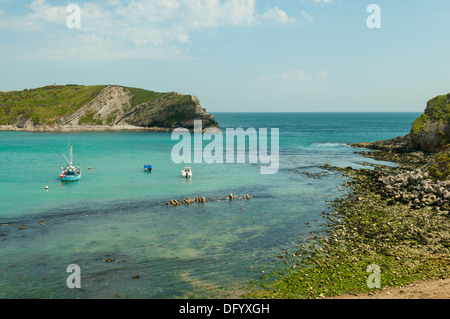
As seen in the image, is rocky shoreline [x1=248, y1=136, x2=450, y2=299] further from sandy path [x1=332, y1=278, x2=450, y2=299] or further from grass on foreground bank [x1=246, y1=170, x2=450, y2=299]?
sandy path [x1=332, y1=278, x2=450, y2=299]

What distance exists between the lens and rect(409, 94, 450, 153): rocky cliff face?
81.1 meters

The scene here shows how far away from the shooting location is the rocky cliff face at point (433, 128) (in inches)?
3194

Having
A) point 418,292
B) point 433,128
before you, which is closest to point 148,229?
point 418,292

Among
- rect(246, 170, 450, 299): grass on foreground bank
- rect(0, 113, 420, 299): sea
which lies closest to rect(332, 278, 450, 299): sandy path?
rect(246, 170, 450, 299): grass on foreground bank

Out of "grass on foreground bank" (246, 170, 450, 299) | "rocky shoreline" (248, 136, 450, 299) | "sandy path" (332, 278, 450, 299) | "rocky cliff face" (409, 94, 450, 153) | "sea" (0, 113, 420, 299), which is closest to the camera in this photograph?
"sandy path" (332, 278, 450, 299)

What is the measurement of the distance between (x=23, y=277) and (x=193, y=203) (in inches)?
938

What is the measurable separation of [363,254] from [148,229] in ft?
66.8

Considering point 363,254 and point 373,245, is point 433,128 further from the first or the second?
point 363,254

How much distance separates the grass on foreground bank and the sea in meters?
2.03

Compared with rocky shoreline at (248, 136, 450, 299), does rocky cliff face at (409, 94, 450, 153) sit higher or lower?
higher

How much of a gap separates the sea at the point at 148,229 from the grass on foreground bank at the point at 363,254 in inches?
79.9

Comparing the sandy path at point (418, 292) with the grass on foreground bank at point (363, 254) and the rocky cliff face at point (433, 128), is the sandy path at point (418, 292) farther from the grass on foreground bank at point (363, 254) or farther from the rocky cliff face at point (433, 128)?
the rocky cliff face at point (433, 128)

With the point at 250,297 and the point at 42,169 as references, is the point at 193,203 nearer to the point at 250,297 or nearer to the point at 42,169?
the point at 250,297
